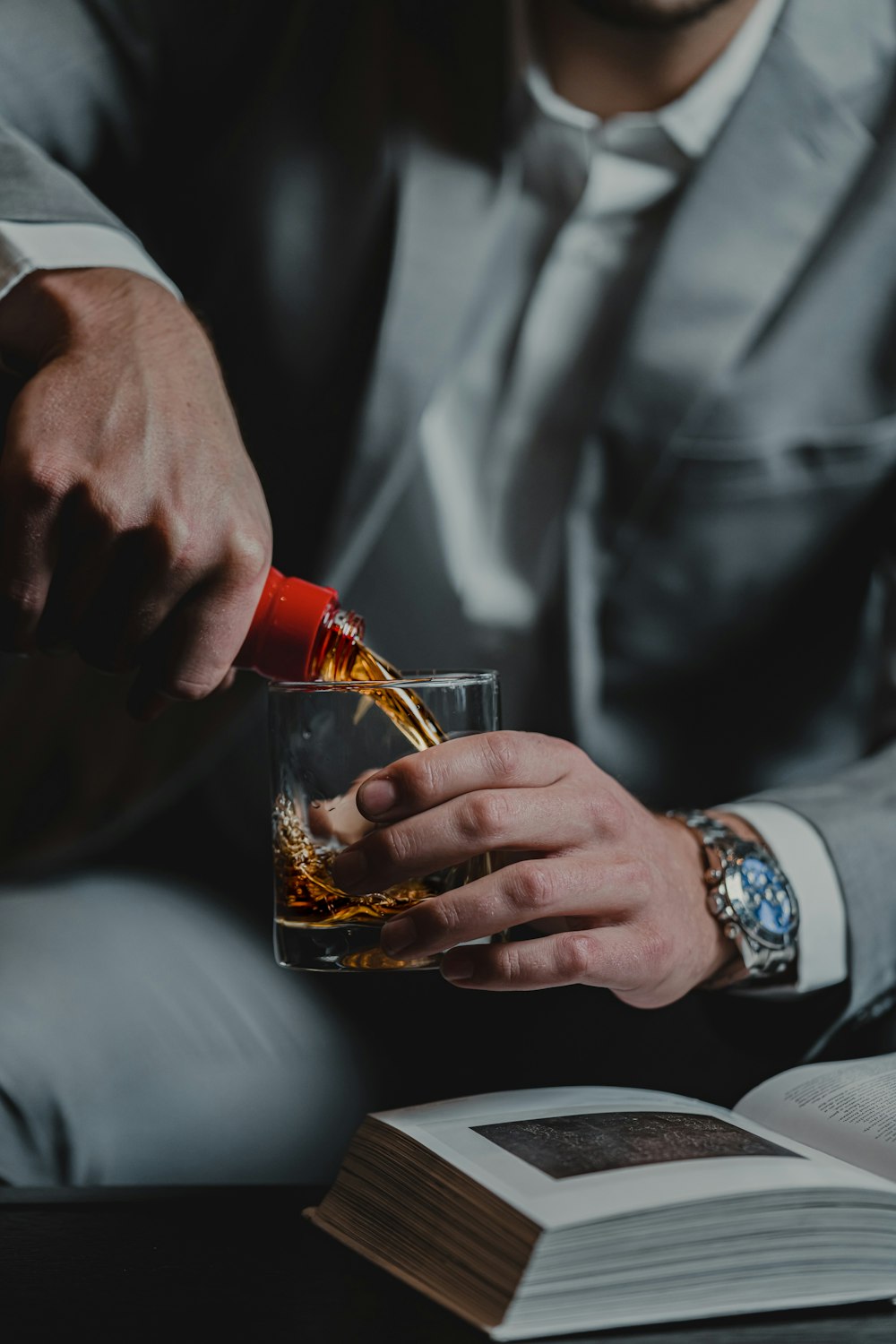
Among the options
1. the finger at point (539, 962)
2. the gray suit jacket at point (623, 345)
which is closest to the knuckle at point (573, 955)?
the finger at point (539, 962)

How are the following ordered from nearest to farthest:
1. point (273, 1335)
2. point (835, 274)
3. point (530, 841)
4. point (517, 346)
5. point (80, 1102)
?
point (273, 1335) < point (530, 841) < point (80, 1102) < point (835, 274) < point (517, 346)

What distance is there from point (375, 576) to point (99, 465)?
450mm

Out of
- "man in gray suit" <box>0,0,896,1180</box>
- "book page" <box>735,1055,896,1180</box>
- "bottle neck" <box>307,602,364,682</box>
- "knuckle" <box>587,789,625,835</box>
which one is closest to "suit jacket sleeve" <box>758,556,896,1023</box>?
"man in gray suit" <box>0,0,896,1180</box>

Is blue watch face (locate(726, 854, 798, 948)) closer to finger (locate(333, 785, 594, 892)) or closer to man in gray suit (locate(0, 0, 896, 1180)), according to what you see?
man in gray suit (locate(0, 0, 896, 1180))

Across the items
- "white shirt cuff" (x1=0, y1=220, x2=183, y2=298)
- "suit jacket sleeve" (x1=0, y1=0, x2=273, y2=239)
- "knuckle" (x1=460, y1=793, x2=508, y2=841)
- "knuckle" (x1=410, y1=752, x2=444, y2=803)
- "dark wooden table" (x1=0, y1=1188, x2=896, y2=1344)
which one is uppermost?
"suit jacket sleeve" (x1=0, y1=0, x2=273, y2=239)

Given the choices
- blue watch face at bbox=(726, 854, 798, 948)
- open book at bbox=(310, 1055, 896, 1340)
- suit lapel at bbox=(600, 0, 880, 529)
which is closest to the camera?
open book at bbox=(310, 1055, 896, 1340)

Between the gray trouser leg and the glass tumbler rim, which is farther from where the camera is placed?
the gray trouser leg

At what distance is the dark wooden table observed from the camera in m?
0.50

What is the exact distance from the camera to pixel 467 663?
113 cm

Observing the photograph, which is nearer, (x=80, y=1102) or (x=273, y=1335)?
(x=273, y=1335)

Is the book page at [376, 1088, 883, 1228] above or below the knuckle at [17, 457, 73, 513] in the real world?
below

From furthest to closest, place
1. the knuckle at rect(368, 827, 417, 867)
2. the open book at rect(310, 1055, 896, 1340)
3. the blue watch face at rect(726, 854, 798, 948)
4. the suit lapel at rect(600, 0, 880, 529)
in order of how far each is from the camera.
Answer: the suit lapel at rect(600, 0, 880, 529) < the blue watch face at rect(726, 854, 798, 948) < the knuckle at rect(368, 827, 417, 867) < the open book at rect(310, 1055, 896, 1340)

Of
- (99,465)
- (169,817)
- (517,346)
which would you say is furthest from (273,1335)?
(517,346)

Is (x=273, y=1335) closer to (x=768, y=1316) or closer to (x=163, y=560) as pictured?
(x=768, y=1316)
